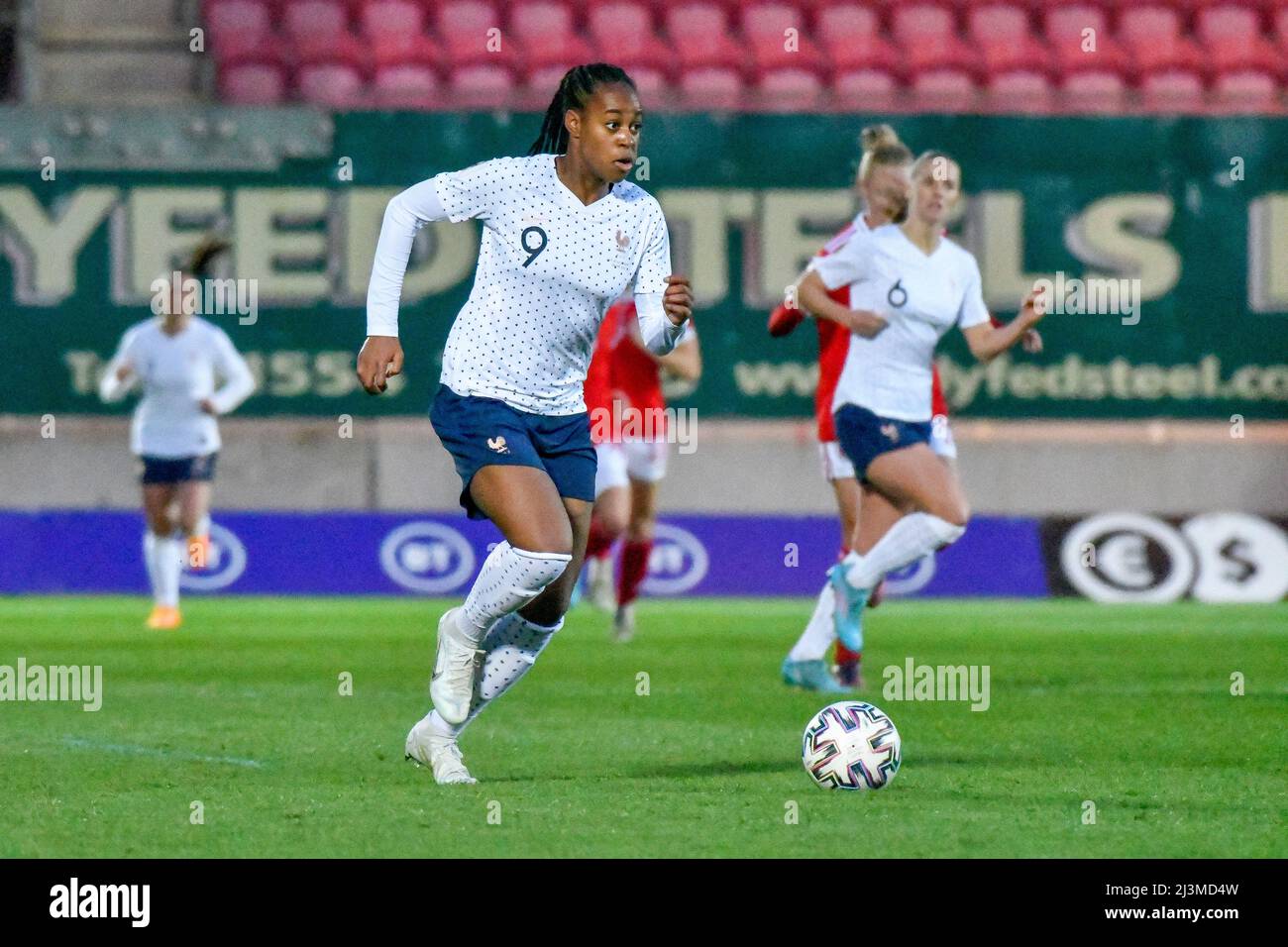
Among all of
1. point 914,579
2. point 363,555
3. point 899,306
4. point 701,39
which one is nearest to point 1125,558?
point 914,579

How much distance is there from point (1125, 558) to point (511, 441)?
10392 mm

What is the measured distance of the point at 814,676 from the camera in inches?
386

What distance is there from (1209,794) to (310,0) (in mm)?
12706

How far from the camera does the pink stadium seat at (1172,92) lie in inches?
664

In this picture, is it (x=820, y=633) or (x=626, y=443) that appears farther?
(x=626, y=443)

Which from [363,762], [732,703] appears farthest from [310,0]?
[363,762]

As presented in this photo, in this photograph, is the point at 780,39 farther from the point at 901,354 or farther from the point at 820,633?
the point at 820,633

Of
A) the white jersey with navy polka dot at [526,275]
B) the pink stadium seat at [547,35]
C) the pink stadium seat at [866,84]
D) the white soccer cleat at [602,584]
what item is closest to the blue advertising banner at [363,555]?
the white soccer cleat at [602,584]

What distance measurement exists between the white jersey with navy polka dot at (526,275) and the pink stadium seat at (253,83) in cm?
1114

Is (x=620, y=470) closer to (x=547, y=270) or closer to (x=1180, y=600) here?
(x=1180, y=600)

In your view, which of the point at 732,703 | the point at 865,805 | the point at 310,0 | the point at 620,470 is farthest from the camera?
the point at 310,0

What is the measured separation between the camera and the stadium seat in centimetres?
1778
